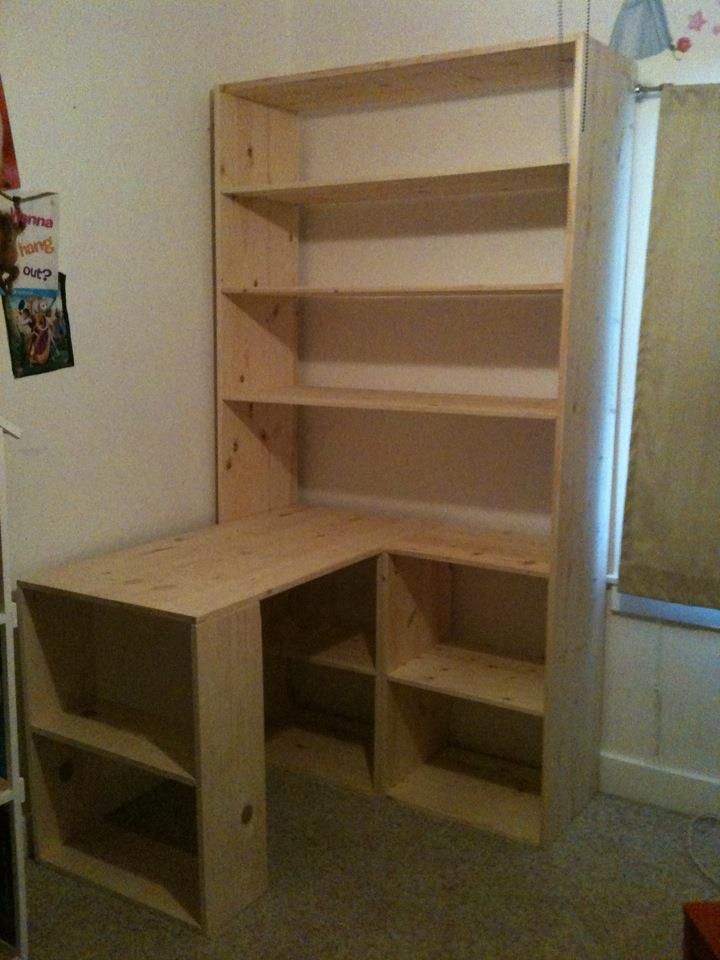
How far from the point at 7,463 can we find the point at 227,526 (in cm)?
78

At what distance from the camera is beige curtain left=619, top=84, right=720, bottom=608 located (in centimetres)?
242

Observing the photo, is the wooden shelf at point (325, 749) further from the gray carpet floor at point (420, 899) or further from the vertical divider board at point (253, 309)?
the vertical divider board at point (253, 309)

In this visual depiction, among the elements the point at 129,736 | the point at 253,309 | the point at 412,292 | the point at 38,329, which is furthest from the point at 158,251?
the point at 129,736

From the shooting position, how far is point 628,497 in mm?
2623

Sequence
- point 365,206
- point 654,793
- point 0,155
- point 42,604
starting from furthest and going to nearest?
point 365,206 < point 654,793 < point 42,604 < point 0,155

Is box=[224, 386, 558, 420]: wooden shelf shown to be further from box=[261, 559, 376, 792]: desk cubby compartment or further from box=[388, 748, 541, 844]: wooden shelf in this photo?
box=[388, 748, 541, 844]: wooden shelf

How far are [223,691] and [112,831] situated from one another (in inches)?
29.3

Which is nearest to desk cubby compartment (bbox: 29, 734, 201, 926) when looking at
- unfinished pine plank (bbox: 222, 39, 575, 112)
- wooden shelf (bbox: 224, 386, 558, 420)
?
wooden shelf (bbox: 224, 386, 558, 420)

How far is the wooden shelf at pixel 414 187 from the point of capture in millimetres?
2461

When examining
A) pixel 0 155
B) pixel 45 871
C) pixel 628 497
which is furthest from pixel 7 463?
pixel 628 497

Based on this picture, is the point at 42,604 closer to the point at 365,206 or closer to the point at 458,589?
the point at 458,589

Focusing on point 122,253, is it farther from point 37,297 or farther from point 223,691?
point 223,691

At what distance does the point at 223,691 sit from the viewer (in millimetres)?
2152

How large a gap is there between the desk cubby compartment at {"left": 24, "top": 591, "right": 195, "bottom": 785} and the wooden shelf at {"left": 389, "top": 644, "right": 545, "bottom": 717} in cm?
66
